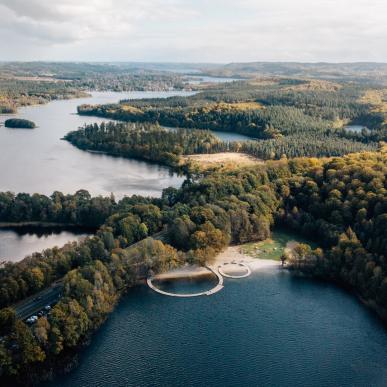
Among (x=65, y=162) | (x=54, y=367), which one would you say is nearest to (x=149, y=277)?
(x=54, y=367)

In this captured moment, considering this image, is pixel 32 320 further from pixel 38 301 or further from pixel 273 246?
pixel 273 246

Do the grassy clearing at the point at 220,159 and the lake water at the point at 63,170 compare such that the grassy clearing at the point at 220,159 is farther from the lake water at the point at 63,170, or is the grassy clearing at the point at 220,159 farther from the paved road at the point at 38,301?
the paved road at the point at 38,301

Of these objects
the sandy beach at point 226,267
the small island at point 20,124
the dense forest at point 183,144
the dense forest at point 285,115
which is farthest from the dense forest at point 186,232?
the small island at point 20,124

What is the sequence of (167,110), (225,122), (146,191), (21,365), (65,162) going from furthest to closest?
(167,110) < (225,122) < (65,162) < (146,191) < (21,365)

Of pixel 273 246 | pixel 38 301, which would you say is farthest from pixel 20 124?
pixel 38 301

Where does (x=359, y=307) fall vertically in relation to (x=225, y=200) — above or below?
below

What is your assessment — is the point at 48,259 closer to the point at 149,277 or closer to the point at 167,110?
the point at 149,277
